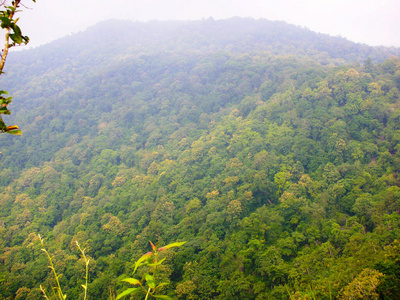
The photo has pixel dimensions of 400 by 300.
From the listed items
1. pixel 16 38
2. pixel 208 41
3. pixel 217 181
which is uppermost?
pixel 208 41

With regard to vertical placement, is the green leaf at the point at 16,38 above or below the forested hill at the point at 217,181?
above

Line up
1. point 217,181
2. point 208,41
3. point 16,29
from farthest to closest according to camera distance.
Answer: point 208,41 → point 217,181 → point 16,29

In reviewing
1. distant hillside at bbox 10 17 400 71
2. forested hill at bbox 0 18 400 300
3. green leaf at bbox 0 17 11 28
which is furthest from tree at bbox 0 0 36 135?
distant hillside at bbox 10 17 400 71

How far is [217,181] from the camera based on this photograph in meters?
28.4

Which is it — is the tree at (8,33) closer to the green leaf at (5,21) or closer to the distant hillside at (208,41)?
the green leaf at (5,21)

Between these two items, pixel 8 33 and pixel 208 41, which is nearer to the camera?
pixel 8 33

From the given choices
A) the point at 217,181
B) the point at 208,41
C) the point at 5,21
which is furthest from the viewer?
the point at 208,41

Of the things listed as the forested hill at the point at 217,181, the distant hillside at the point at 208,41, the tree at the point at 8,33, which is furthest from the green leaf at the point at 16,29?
the distant hillside at the point at 208,41

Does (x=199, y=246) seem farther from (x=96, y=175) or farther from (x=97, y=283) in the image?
(x=96, y=175)

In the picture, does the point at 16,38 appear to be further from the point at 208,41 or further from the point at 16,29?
the point at 208,41

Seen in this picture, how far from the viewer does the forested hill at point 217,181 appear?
16.2m

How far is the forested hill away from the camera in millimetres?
16156

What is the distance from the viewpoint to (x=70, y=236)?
25.9 meters

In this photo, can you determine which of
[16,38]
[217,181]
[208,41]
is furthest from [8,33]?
[208,41]
